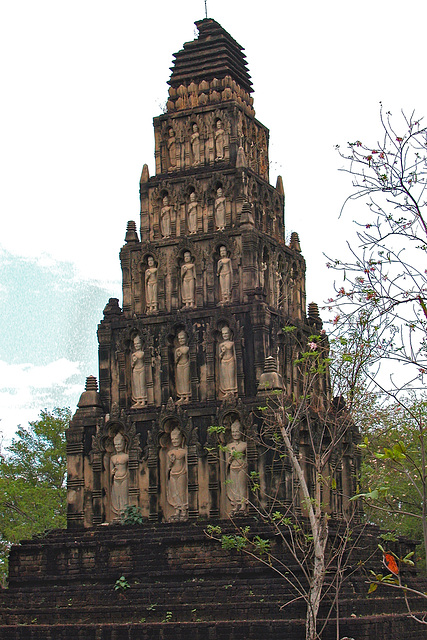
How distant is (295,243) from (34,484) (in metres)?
23.8

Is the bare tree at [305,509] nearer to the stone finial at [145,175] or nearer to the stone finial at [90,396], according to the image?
the stone finial at [90,396]

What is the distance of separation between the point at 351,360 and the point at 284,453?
6.20 metres

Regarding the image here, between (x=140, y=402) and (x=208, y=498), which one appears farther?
(x=140, y=402)

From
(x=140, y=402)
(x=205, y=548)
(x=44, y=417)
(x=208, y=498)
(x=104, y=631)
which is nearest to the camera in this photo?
(x=104, y=631)

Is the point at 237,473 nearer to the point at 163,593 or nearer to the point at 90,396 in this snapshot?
the point at 163,593

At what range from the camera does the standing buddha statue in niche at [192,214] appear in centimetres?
3636

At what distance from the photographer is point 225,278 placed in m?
34.9

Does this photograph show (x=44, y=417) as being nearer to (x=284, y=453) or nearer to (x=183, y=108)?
(x=183, y=108)

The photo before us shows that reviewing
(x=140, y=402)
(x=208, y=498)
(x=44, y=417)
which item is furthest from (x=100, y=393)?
(x=44, y=417)

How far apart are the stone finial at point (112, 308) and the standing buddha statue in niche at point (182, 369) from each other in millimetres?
2916

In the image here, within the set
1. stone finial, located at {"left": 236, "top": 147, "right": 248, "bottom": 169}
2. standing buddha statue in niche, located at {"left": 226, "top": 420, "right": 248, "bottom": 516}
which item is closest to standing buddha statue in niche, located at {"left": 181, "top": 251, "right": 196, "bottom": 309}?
stone finial, located at {"left": 236, "top": 147, "right": 248, "bottom": 169}

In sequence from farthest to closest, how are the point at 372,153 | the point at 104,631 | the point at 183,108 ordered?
the point at 183,108
the point at 104,631
the point at 372,153

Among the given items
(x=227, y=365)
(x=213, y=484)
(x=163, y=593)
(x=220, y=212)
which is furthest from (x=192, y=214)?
(x=163, y=593)

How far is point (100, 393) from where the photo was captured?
35.4 metres
